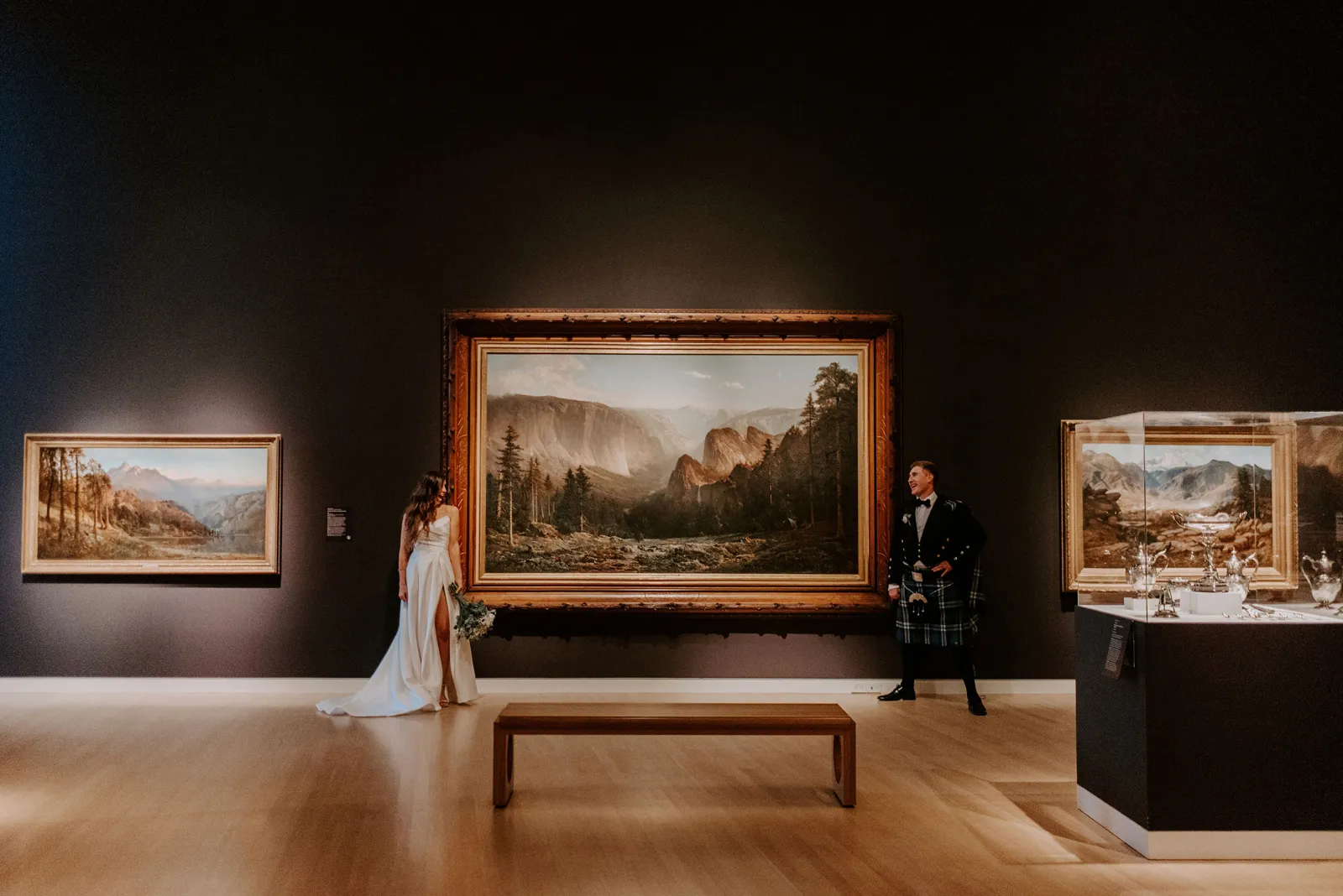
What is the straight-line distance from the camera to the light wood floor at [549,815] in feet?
12.5

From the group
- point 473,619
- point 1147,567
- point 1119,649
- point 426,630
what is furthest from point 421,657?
point 1147,567

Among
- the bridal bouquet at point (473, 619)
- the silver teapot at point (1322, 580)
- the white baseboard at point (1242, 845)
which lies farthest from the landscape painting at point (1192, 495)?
the bridal bouquet at point (473, 619)

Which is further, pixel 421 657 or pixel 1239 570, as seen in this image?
pixel 421 657

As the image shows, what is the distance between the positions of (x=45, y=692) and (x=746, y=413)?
6568 millimetres

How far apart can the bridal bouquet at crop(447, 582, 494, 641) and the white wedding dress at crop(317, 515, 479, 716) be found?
11 centimetres

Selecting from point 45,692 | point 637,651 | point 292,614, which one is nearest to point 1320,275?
point 637,651

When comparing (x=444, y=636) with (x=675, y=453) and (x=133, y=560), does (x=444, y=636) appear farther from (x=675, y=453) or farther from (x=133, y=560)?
(x=133, y=560)

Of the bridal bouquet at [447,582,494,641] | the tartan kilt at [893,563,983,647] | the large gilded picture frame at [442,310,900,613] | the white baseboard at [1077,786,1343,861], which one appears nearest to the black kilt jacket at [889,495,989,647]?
the tartan kilt at [893,563,983,647]

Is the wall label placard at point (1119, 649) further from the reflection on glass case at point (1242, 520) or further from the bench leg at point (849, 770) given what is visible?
the bench leg at point (849, 770)

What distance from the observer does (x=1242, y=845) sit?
4.05 metres

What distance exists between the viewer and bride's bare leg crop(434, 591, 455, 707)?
7391 millimetres

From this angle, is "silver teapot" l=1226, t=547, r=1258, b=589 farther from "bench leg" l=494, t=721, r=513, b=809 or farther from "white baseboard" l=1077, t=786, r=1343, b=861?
"bench leg" l=494, t=721, r=513, b=809

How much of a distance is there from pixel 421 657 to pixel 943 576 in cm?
438

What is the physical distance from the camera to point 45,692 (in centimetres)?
770
